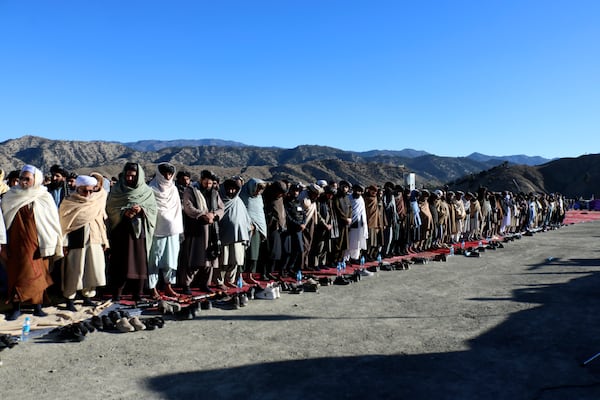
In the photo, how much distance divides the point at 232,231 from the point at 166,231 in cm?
111

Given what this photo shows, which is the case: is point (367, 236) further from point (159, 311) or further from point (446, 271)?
point (159, 311)

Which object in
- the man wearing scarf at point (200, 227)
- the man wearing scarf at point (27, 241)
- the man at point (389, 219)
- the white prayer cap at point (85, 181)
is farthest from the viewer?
the man at point (389, 219)

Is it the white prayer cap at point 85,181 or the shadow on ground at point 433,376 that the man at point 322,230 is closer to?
the white prayer cap at point 85,181

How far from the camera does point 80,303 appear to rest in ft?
19.1

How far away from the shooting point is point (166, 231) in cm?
621

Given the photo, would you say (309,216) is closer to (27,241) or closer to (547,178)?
(27,241)

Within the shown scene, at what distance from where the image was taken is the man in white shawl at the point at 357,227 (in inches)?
392

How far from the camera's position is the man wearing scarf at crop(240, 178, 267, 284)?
7.57 m

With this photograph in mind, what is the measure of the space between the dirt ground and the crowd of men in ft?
3.68

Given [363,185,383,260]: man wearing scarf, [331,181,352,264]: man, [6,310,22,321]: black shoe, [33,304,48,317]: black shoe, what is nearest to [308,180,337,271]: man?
[331,181,352,264]: man

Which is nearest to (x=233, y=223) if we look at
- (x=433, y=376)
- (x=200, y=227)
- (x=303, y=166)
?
(x=200, y=227)

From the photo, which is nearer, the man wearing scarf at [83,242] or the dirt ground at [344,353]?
the dirt ground at [344,353]

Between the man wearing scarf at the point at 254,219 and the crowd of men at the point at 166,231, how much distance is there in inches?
0.7

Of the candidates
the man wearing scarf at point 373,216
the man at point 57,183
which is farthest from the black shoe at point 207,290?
the man wearing scarf at point 373,216
